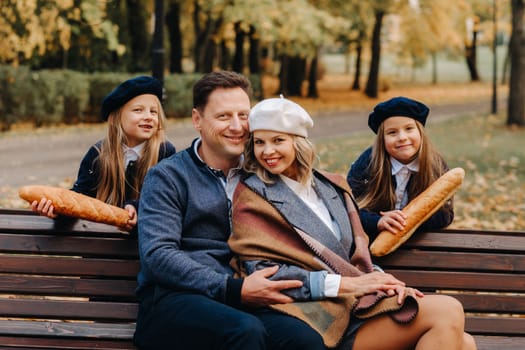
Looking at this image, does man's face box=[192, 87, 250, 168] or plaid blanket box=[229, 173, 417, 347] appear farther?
man's face box=[192, 87, 250, 168]

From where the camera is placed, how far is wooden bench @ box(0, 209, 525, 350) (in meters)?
3.88

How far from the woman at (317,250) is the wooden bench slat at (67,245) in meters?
0.65

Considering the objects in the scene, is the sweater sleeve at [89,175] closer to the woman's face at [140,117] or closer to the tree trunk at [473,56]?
the woman's face at [140,117]

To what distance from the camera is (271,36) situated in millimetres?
22547

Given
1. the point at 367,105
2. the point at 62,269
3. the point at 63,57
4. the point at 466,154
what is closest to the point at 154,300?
the point at 62,269

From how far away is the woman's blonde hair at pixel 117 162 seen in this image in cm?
425

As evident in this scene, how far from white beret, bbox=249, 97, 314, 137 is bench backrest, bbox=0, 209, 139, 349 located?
0.90 m

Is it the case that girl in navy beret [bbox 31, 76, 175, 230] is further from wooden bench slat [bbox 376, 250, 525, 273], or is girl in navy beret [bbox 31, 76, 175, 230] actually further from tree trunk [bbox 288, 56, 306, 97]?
tree trunk [bbox 288, 56, 306, 97]

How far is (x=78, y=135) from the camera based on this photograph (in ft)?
64.8

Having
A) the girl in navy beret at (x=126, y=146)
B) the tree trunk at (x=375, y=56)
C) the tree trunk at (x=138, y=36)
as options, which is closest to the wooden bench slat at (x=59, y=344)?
the girl in navy beret at (x=126, y=146)

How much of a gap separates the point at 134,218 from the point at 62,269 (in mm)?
436

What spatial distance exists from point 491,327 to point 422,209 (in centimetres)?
70

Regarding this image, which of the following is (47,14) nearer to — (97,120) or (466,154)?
(97,120)

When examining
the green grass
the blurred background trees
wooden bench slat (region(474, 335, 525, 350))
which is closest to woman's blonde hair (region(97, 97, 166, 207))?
wooden bench slat (region(474, 335, 525, 350))
